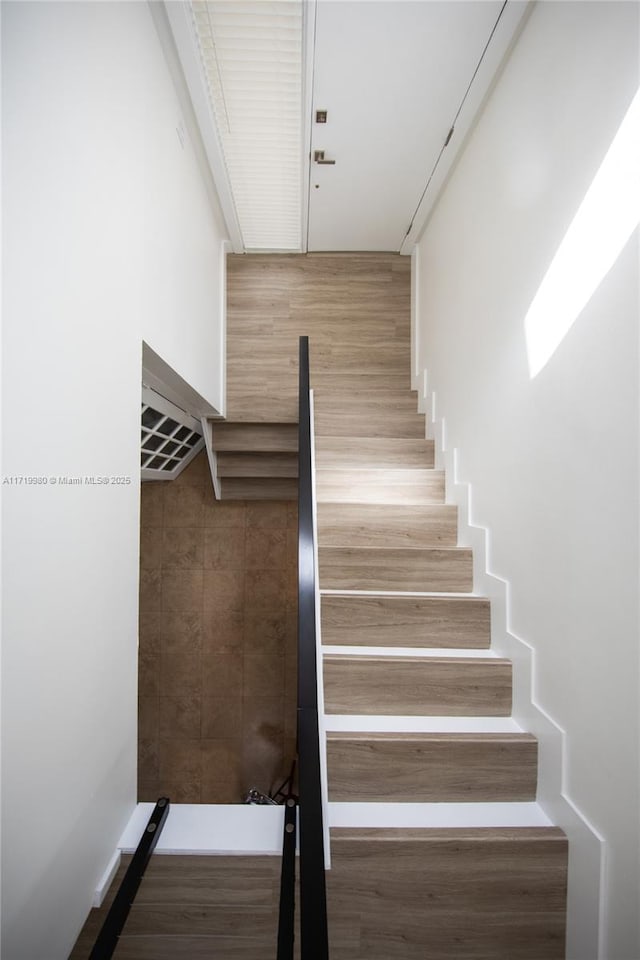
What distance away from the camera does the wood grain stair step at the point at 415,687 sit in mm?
1924

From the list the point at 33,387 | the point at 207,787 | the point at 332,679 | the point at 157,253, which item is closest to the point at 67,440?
the point at 33,387

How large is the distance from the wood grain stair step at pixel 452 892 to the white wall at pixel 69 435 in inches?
30.6

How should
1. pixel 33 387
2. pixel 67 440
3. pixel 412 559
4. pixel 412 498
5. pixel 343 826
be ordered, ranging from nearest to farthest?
pixel 33 387 < pixel 67 440 < pixel 343 826 < pixel 412 559 < pixel 412 498

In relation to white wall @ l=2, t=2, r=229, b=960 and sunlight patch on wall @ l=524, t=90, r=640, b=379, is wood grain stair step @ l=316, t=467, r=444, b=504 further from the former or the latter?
white wall @ l=2, t=2, r=229, b=960

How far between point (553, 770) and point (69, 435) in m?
1.83

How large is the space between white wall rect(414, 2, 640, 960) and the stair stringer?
1 cm

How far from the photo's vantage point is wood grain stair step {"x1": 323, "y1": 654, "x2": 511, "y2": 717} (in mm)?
1924

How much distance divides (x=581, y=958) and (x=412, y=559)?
1.44 metres

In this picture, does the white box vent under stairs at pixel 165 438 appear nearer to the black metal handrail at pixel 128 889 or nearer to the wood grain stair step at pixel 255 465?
the wood grain stair step at pixel 255 465

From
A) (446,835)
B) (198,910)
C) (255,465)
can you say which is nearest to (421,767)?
(446,835)

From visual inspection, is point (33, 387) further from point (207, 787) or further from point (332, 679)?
point (207, 787)

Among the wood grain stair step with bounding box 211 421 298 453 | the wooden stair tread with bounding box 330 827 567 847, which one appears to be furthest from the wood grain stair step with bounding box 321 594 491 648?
the wood grain stair step with bounding box 211 421 298 453

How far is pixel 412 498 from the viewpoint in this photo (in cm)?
290

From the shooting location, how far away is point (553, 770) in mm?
1623
